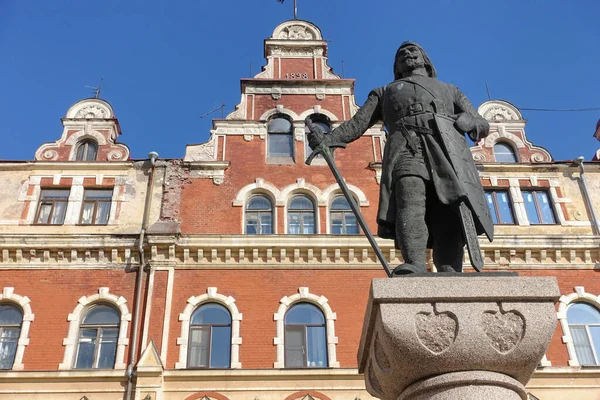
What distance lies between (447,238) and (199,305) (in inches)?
465

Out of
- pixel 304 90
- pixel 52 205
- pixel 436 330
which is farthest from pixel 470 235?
pixel 304 90

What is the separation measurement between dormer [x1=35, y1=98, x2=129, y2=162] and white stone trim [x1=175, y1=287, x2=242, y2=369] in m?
5.47

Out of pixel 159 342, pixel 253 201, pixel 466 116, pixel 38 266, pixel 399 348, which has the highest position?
pixel 253 201

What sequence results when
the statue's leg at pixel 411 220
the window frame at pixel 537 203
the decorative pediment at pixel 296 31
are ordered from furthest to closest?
1. the decorative pediment at pixel 296 31
2. the window frame at pixel 537 203
3. the statue's leg at pixel 411 220

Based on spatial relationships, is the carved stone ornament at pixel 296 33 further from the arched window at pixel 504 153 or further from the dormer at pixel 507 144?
the arched window at pixel 504 153

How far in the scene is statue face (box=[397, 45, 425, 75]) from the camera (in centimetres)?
605

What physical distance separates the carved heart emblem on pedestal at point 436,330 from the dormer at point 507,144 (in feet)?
51.5

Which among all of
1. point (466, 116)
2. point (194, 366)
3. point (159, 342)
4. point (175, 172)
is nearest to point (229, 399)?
point (194, 366)

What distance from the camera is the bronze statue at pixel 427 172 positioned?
5004 mm

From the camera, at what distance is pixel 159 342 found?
15.4m

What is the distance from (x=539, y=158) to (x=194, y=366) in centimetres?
1210

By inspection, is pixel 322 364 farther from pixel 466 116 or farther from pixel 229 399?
pixel 466 116

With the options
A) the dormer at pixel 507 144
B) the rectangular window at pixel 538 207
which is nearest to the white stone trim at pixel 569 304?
the rectangular window at pixel 538 207

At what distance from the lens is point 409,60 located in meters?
6.06
